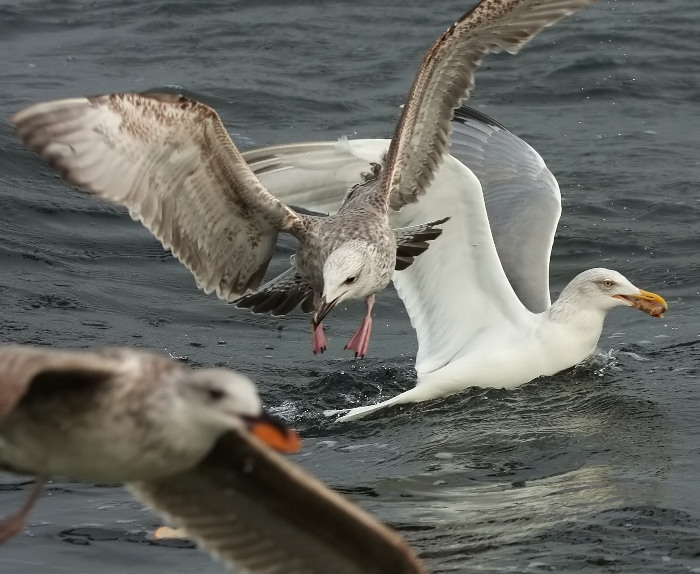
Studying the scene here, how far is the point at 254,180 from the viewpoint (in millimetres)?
7316

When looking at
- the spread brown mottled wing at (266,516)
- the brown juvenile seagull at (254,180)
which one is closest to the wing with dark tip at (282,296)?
the brown juvenile seagull at (254,180)

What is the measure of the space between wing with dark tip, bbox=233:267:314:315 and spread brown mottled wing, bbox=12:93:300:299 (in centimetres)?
17

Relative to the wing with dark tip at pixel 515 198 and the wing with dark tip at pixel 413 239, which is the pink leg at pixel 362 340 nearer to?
the wing with dark tip at pixel 413 239

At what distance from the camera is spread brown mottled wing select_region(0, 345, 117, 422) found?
135 inches

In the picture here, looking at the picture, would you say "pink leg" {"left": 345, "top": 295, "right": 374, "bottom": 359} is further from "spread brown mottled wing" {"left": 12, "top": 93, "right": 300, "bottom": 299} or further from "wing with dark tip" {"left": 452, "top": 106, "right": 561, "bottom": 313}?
"wing with dark tip" {"left": 452, "top": 106, "right": 561, "bottom": 313}

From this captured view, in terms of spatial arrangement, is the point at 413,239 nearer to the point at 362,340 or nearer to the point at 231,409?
the point at 362,340

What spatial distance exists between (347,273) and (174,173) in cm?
102

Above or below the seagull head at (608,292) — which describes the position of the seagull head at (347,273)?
above

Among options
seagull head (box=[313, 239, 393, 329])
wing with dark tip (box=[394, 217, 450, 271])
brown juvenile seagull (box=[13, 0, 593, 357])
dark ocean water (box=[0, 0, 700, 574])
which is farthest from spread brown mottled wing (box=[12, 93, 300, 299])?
dark ocean water (box=[0, 0, 700, 574])

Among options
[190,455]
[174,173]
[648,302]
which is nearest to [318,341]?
[174,173]

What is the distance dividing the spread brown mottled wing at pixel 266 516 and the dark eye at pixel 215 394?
0.41m

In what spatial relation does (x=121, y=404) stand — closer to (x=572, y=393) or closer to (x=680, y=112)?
(x=572, y=393)

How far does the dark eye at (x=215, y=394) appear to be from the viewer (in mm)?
3625

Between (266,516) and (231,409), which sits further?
(266,516)
